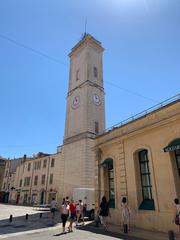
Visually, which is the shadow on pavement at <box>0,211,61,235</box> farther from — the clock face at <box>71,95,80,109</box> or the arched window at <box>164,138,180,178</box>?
the clock face at <box>71,95,80,109</box>

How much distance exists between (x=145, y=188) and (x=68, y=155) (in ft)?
59.9

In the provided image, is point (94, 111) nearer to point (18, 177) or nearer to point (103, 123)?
point (103, 123)

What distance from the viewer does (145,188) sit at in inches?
501

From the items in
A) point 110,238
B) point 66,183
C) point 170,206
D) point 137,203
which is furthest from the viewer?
point 66,183

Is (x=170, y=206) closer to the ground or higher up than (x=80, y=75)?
closer to the ground

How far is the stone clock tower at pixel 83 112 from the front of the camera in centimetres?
2667

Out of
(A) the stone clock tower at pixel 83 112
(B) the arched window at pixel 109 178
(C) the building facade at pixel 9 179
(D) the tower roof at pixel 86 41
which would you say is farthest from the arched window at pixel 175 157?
(C) the building facade at pixel 9 179

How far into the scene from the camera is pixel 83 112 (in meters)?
29.7

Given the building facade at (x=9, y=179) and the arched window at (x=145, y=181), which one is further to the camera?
the building facade at (x=9, y=179)

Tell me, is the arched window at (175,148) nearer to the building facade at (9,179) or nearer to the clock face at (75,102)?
the clock face at (75,102)

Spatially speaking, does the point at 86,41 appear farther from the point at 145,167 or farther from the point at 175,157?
the point at 175,157

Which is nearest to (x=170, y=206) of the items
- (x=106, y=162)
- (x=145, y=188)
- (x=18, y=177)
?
(x=145, y=188)

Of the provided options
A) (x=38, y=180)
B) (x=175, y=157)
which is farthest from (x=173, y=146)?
(x=38, y=180)

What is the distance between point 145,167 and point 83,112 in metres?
17.8
